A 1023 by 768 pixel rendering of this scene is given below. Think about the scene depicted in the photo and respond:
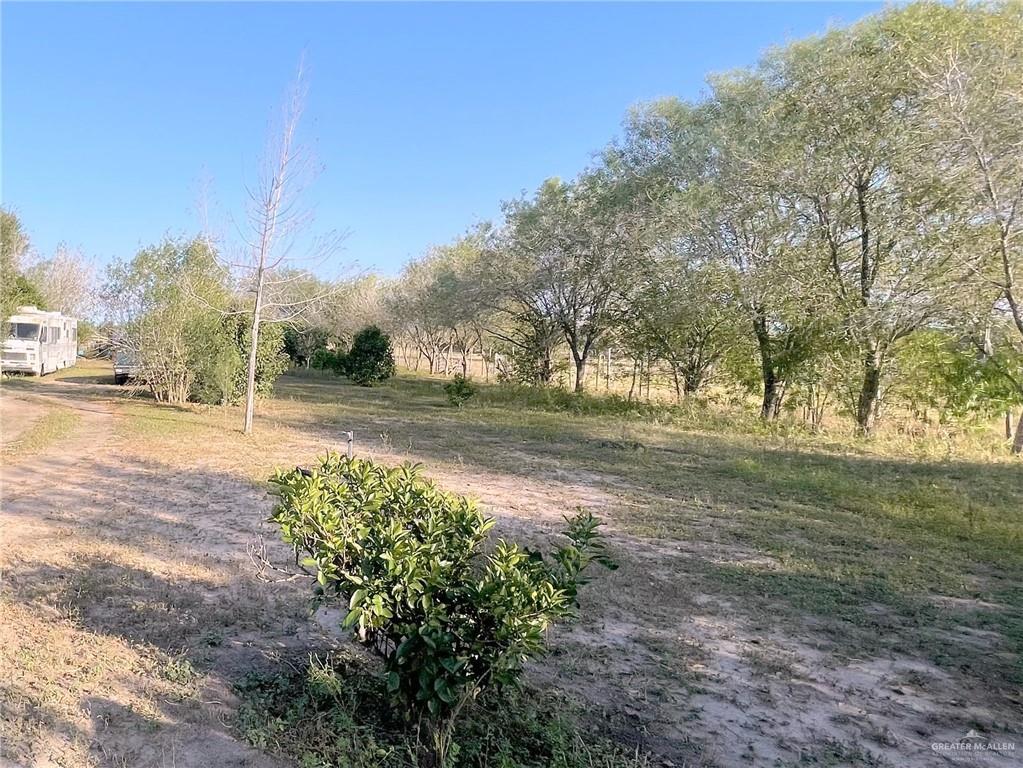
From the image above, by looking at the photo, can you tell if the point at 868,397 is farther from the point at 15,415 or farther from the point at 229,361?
the point at 15,415

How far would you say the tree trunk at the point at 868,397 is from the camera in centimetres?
1400

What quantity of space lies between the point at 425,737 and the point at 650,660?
57.5 inches

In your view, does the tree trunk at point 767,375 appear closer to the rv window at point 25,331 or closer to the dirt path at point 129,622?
the dirt path at point 129,622

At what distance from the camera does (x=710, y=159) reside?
15578 millimetres

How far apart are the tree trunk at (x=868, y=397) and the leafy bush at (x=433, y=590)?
1357 cm

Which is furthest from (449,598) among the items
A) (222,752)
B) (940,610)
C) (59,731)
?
(940,610)

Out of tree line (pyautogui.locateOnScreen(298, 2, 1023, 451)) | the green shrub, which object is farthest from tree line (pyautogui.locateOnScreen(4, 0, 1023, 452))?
the green shrub

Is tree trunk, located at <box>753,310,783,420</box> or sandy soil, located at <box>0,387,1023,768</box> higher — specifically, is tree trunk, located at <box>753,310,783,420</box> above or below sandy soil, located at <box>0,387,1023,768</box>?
above

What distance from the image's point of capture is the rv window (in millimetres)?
21000

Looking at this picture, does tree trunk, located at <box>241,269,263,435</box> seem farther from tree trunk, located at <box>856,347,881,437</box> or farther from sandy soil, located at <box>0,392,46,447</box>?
tree trunk, located at <box>856,347,881,437</box>

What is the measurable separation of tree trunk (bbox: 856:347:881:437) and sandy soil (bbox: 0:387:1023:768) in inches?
410

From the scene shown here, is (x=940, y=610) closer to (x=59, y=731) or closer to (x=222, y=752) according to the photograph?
(x=222, y=752)

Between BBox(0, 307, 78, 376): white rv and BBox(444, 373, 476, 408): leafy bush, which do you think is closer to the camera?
BBox(444, 373, 476, 408): leafy bush

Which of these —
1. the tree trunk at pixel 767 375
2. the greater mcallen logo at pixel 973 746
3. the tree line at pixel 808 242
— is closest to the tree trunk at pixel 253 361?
the tree line at pixel 808 242
